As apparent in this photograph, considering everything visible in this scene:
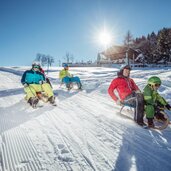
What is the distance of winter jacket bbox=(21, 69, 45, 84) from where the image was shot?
7316 millimetres

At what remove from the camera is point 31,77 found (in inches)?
293

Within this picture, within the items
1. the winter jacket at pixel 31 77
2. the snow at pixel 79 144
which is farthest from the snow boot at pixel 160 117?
the winter jacket at pixel 31 77

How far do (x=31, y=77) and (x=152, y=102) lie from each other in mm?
4410

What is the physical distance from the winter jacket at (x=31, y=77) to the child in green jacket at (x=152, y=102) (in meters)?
4.13

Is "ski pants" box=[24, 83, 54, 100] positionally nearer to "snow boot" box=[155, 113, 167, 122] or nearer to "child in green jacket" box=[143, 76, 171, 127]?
"child in green jacket" box=[143, 76, 171, 127]

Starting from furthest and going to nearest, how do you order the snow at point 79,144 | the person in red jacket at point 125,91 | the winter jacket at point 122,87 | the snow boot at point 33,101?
the snow boot at point 33,101, the winter jacket at point 122,87, the person in red jacket at point 125,91, the snow at point 79,144

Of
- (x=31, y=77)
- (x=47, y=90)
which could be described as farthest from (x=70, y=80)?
(x=47, y=90)

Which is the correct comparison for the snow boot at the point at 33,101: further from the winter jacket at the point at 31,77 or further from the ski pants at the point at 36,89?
the winter jacket at the point at 31,77

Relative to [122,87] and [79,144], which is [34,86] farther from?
[79,144]

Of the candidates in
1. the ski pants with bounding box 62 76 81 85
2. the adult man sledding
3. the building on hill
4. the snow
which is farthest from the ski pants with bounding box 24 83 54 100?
the building on hill

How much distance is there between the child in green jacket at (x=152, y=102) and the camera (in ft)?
14.0

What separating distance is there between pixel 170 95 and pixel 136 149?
504 centimetres

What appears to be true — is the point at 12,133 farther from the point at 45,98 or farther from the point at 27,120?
the point at 45,98

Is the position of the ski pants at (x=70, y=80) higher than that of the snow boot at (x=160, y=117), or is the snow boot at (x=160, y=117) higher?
the ski pants at (x=70, y=80)
